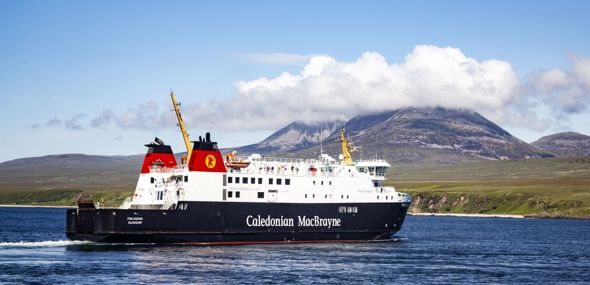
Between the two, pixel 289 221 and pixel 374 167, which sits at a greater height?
pixel 374 167

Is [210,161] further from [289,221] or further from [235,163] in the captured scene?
[289,221]

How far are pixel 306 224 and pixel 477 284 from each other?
896 inches

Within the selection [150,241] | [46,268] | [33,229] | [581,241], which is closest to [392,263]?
[150,241]

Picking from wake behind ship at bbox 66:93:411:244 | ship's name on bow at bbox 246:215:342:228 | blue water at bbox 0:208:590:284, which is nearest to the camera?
blue water at bbox 0:208:590:284

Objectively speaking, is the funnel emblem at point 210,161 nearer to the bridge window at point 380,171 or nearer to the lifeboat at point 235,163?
the lifeboat at point 235,163

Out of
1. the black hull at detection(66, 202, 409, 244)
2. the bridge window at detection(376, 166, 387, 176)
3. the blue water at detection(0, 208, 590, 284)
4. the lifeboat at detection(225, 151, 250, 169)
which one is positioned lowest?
the blue water at detection(0, 208, 590, 284)

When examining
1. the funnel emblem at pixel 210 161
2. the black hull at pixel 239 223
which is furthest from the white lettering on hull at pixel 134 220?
the funnel emblem at pixel 210 161

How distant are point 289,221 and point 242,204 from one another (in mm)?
4564

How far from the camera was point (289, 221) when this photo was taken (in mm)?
64812

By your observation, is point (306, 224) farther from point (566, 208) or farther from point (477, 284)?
point (566, 208)

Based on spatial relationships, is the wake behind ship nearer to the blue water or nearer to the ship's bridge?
the ship's bridge

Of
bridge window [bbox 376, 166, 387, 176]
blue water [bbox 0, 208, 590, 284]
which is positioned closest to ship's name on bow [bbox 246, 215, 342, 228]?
blue water [bbox 0, 208, 590, 284]

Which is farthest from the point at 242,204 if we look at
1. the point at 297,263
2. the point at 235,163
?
the point at 297,263

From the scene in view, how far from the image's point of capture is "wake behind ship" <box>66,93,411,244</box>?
58.8m
